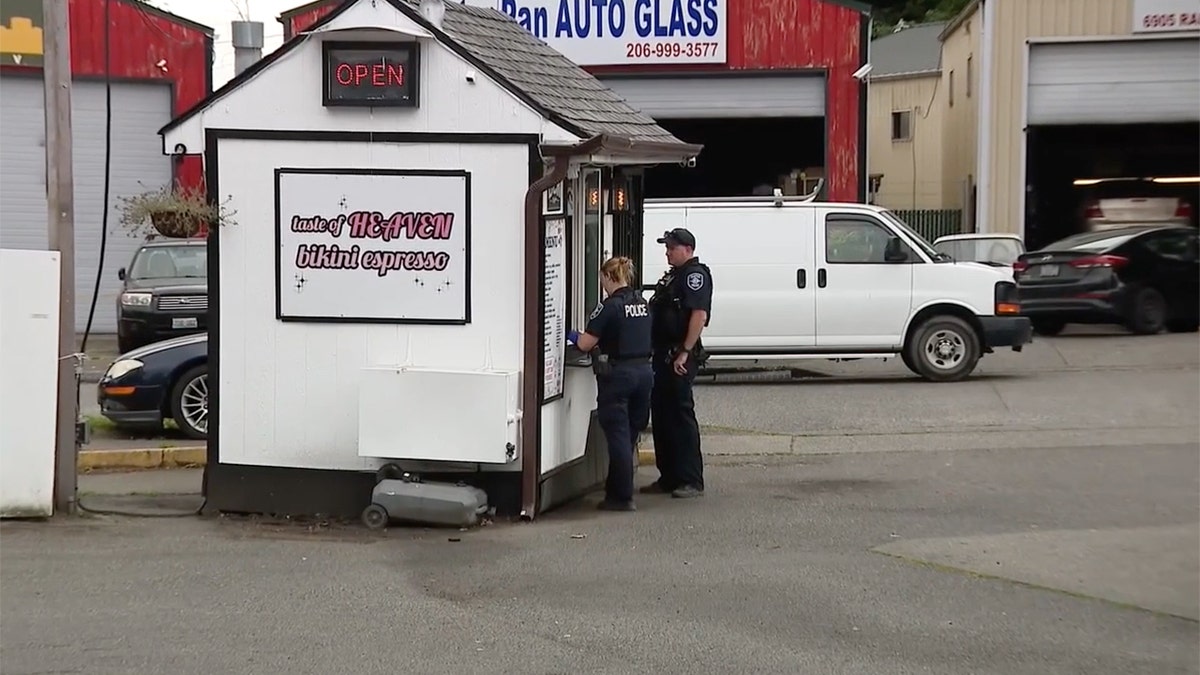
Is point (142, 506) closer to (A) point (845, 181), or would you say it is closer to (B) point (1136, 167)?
(A) point (845, 181)

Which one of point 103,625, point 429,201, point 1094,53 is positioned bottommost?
point 103,625

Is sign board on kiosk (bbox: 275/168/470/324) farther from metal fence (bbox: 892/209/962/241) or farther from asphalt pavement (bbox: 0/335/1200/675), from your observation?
metal fence (bbox: 892/209/962/241)

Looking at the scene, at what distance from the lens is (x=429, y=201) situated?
950 centimetres

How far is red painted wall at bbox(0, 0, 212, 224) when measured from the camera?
82.4ft

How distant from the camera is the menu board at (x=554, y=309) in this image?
31.5 ft

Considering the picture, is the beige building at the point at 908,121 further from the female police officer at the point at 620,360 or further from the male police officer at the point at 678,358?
the female police officer at the point at 620,360

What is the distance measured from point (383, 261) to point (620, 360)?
165 cm

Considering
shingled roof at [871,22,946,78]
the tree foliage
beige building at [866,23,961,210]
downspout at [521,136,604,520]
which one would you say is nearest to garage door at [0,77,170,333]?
downspout at [521,136,604,520]

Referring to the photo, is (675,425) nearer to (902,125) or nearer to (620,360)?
(620,360)

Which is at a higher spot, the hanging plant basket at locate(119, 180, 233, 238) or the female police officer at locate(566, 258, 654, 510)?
the hanging plant basket at locate(119, 180, 233, 238)

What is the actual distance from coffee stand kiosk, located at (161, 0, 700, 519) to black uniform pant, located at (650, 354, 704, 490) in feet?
3.09

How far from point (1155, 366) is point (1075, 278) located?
290cm

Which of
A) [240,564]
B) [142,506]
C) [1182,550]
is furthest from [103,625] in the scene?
[1182,550]

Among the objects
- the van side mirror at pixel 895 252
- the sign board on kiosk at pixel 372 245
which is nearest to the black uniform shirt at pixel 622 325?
the sign board on kiosk at pixel 372 245
